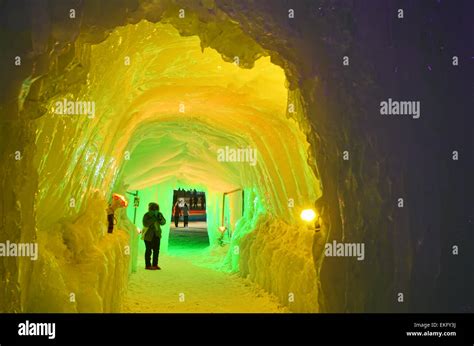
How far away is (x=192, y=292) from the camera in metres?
10.3

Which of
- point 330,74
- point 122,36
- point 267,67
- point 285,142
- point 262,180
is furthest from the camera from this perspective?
point 262,180

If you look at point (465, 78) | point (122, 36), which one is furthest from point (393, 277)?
point (122, 36)

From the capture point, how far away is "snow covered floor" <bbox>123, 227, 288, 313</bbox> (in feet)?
29.1

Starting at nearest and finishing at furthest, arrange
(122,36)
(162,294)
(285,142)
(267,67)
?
(122,36) < (267,67) < (285,142) < (162,294)

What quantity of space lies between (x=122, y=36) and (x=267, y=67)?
2.27 meters

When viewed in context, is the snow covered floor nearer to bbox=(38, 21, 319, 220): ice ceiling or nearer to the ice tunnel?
the ice tunnel

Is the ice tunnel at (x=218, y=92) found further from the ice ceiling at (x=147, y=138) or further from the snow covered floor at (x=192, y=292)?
the snow covered floor at (x=192, y=292)

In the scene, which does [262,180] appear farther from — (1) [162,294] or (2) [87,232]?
(2) [87,232]

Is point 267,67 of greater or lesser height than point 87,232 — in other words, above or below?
above

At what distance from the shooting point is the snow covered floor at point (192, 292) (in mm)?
8873

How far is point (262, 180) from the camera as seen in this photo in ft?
37.9

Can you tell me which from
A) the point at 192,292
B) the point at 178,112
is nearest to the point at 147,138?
the point at 178,112

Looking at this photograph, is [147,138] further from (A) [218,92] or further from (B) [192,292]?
(A) [218,92]
